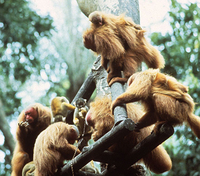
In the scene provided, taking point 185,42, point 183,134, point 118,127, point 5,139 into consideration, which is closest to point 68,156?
point 118,127

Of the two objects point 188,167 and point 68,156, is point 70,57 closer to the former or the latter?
point 188,167

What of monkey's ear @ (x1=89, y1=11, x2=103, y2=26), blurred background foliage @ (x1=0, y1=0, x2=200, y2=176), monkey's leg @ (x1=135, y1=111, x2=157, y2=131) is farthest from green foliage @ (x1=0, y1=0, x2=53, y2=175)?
monkey's leg @ (x1=135, y1=111, x2=157, y2=131)

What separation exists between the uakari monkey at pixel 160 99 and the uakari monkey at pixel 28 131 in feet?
7.95

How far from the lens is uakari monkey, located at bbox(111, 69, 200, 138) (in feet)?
11.6

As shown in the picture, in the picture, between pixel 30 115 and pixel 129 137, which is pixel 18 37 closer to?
pixel 30 115

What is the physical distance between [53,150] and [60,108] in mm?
1548

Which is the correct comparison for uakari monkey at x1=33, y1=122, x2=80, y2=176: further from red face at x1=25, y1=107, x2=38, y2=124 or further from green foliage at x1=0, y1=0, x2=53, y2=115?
green foliage at x1=0, y1=0, x2=53, y2=115

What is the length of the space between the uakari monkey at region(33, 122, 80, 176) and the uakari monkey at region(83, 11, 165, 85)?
1.04 metres

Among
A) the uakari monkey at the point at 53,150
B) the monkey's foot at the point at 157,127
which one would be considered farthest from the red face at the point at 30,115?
the monkey's foot at the point at 157,127

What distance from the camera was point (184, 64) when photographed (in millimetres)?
8781

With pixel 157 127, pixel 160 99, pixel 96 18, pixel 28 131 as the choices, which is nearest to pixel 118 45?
pixel 96 18

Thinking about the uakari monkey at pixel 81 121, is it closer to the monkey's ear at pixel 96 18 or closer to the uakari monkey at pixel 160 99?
the monkey's ear at pixel 96 18

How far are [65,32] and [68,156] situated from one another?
42.6 feet

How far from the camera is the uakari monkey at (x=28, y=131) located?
5562 millimetres
